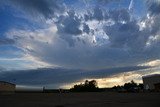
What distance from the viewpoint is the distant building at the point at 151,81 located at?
105m

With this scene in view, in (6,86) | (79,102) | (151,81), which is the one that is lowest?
(79,102)

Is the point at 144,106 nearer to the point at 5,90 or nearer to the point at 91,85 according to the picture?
the point at 5,90

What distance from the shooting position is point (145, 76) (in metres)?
115

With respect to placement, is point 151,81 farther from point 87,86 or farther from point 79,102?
point 79,102

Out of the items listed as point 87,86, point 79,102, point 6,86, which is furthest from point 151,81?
point 79,102

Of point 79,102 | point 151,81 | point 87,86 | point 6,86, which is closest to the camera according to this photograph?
point 79,102

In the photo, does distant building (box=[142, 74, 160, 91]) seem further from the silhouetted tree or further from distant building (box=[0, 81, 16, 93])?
distant building (box=[0, 81, 16, 93])

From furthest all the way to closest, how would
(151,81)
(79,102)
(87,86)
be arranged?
1. (87,86)
2. (151,81)
3. (79,102)

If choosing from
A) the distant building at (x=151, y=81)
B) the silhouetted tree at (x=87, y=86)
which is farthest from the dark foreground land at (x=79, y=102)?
the silhouetted tree at (x=87, y=86)

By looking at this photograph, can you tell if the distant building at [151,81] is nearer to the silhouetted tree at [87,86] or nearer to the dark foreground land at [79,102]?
the silhouetted tree at [87,86]

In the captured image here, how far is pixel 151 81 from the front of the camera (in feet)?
360

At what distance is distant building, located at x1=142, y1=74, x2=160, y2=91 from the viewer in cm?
10544

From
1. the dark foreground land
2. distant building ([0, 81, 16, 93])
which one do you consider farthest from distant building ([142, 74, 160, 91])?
the dark foreground land

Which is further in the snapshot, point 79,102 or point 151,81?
point 151,81
